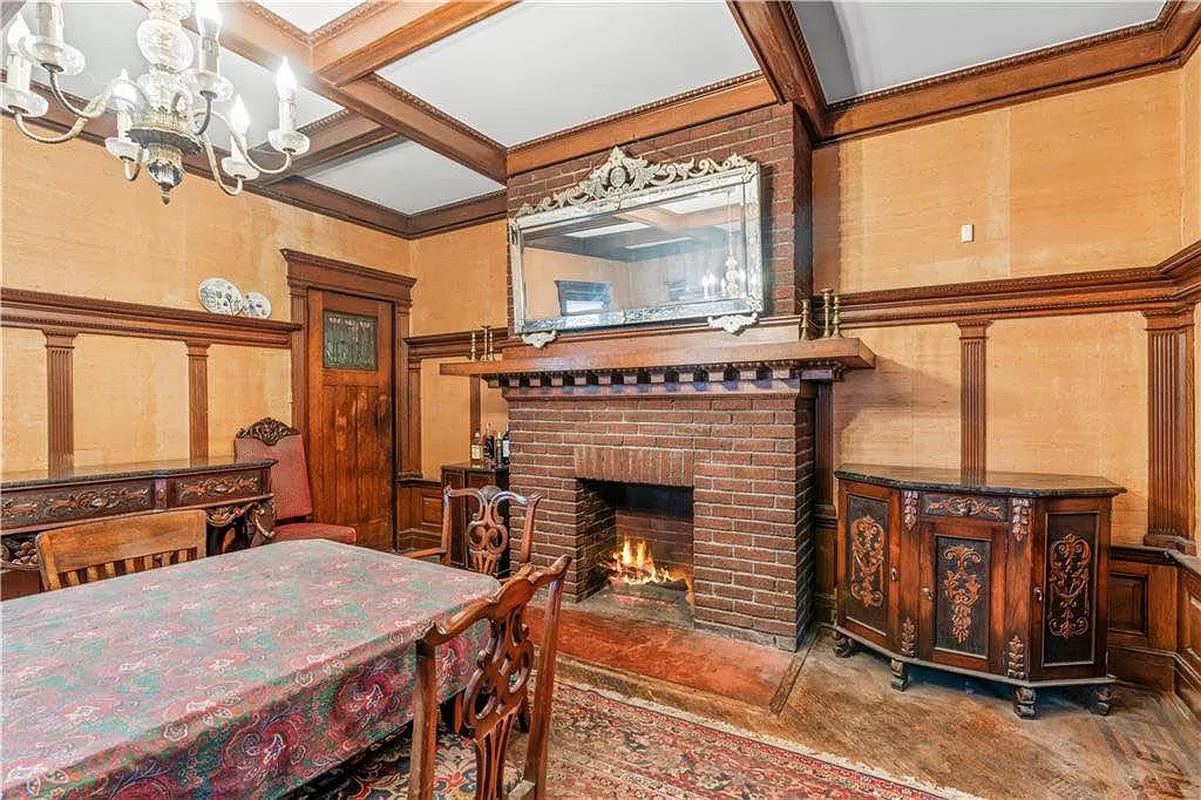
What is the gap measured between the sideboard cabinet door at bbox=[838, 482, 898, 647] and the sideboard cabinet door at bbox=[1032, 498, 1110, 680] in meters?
0.53

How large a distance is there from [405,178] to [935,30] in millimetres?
3327

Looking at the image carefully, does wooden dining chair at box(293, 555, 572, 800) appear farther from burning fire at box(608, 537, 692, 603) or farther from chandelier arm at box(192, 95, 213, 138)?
burning fire at box(608, 537, 692, 603)

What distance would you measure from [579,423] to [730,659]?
5.04 feet

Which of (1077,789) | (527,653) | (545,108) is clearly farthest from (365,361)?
(1077,789)

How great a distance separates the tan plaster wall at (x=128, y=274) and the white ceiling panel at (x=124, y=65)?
1.61 ft

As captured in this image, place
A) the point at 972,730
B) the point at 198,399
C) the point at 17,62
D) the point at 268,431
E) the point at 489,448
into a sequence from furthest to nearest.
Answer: the point at 489,448 → the point at 268,431 → the point at 198,399 → the point at 972,730 → the point at 17,62

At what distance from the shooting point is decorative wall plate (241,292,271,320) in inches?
150

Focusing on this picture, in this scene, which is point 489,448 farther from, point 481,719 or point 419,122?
point 481,719

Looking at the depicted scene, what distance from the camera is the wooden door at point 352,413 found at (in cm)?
419

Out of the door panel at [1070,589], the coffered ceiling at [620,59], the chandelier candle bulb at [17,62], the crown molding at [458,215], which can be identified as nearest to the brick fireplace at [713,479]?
the door panel at [1070,589]

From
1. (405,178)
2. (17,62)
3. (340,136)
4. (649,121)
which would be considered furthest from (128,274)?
(649,121)

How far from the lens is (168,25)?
5.31ft

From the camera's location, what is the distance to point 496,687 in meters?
1.10

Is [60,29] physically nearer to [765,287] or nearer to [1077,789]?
[765,287]
